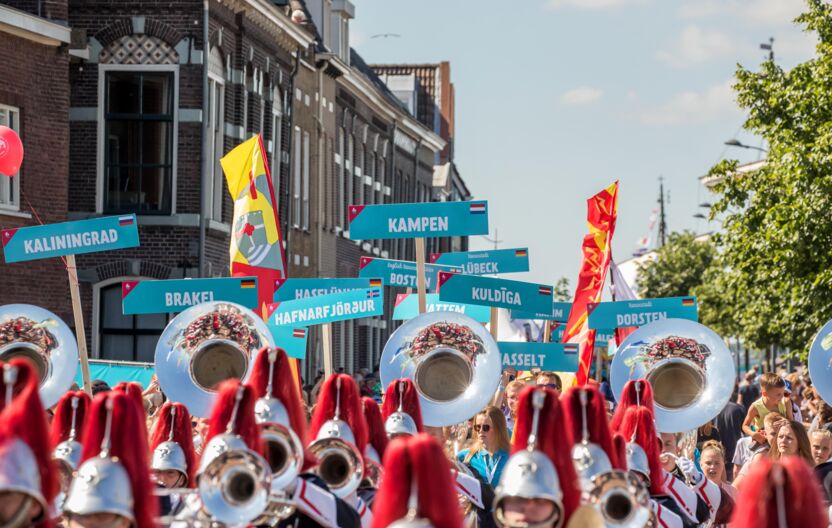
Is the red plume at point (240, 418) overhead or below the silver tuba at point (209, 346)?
below

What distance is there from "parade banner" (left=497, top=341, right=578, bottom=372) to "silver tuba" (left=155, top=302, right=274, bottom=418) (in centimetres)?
411

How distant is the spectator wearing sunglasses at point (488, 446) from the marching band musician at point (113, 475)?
4402mm

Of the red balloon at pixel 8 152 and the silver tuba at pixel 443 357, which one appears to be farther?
the red balloon at pixel 8 152

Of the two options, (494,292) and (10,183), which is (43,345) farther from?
(10,183)

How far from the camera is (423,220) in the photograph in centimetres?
1258

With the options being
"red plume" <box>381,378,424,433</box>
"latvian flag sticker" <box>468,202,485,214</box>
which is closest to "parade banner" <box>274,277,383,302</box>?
"latvian flag sticker" <box>468,202,485,214</box>

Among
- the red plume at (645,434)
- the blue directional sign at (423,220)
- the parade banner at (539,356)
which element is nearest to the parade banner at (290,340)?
the blue directional sign at (423,220)

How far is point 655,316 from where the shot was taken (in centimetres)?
1386

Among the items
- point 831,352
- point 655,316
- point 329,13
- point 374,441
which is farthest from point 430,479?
point 329,13

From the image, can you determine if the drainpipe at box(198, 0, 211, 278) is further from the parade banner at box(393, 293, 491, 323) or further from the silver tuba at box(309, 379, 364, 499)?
the silver tuba at box(309, 379, 364, 499)

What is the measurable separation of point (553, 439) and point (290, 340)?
6.58 m

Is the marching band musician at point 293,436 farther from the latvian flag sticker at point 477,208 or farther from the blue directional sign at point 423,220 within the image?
the latvian flag sticker at point 477,208

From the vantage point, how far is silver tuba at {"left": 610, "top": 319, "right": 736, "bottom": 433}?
10.9m

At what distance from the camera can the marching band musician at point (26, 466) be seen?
16.6 feet
